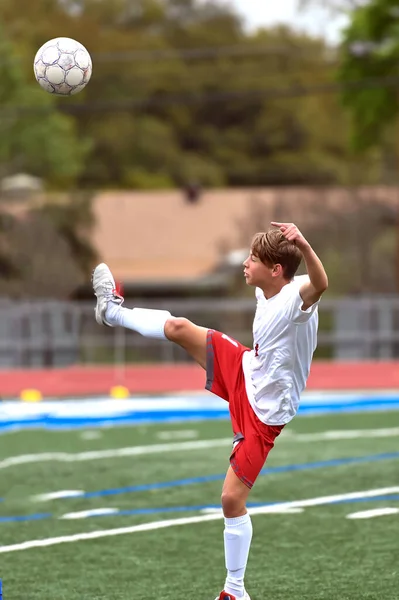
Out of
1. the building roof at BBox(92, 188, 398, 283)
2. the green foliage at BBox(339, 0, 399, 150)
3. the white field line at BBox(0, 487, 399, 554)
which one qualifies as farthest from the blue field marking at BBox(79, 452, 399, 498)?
the building roof at BBox(92, 188, 398, 283)

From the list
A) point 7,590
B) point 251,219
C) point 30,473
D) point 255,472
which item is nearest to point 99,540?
point 7,590

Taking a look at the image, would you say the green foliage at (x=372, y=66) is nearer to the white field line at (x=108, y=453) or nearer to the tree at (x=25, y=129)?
the tree at (x=25, y=129)

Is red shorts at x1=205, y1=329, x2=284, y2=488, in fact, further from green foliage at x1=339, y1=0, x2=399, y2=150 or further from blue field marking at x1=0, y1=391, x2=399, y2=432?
green foliage at x1=339, y1=0, x2=399, y2=150

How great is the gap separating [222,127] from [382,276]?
2155cm

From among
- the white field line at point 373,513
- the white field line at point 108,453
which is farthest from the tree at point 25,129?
the white field line at point 373,513

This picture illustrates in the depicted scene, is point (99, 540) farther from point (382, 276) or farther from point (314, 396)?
point (382, 276)

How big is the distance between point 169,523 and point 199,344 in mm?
2809

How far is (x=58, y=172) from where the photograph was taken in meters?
46.8

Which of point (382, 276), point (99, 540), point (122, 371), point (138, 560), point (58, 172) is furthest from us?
point (58, 172)

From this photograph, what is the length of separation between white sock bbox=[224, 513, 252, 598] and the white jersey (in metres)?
0.54

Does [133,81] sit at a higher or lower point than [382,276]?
higher

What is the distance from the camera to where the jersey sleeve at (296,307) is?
21.0 feet

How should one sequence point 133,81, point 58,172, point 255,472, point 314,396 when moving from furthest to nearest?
1. point 133,81
2. point 58,172
3. point 314,396
4. point 255,472

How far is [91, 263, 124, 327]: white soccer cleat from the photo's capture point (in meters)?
6.82
